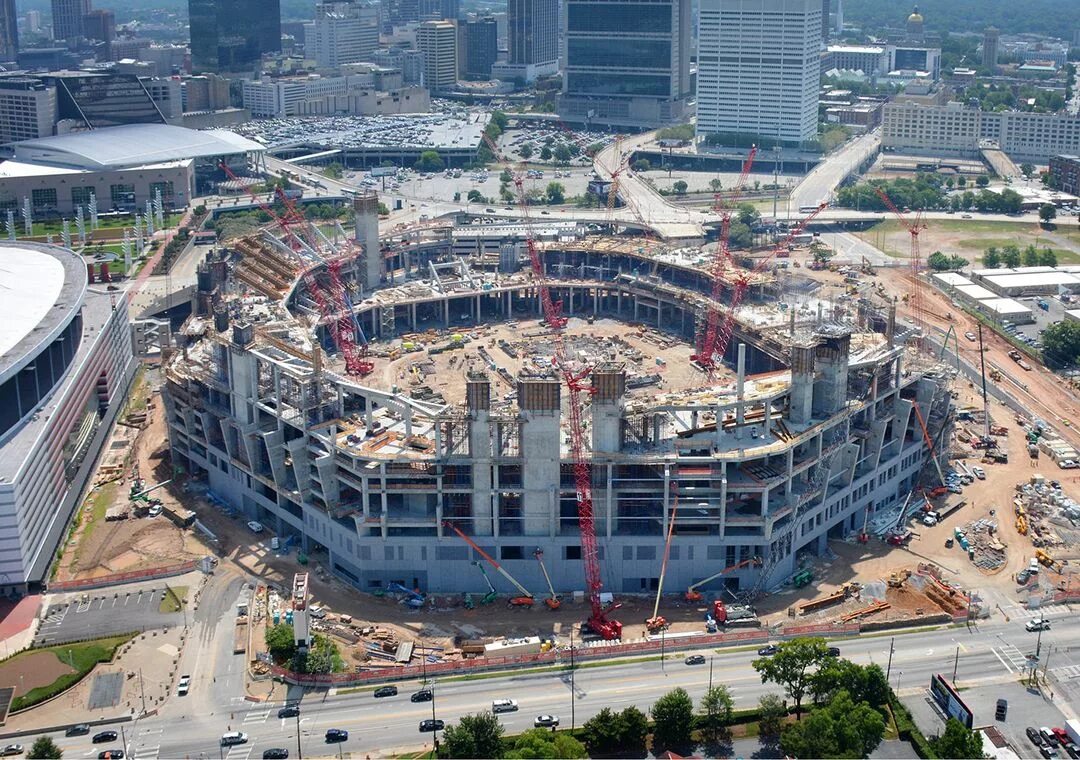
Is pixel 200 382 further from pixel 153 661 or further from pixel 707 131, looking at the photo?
pixel 707 131

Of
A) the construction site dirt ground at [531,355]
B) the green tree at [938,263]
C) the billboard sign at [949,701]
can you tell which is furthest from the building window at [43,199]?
the billboard sign at [949,701]

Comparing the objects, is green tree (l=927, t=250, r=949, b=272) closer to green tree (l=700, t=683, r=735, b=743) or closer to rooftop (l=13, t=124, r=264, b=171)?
green tree (l=700, t=683, r=735, b=743)

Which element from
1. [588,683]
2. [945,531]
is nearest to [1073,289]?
[945,531]

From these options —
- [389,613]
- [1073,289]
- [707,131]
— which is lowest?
[389,613]

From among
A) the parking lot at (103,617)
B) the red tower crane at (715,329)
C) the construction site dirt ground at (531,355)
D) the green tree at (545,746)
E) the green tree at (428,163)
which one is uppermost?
the green tree at (428,163)

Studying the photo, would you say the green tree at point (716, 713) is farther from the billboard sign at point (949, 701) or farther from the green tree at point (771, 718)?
the billboard sign at point (949, 701)

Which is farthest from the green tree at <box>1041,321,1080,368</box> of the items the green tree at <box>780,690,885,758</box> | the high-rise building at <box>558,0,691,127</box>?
the high-rise building at <box>558,0,691,127</box>

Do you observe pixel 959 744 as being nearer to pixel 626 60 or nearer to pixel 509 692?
pixel 509 692
